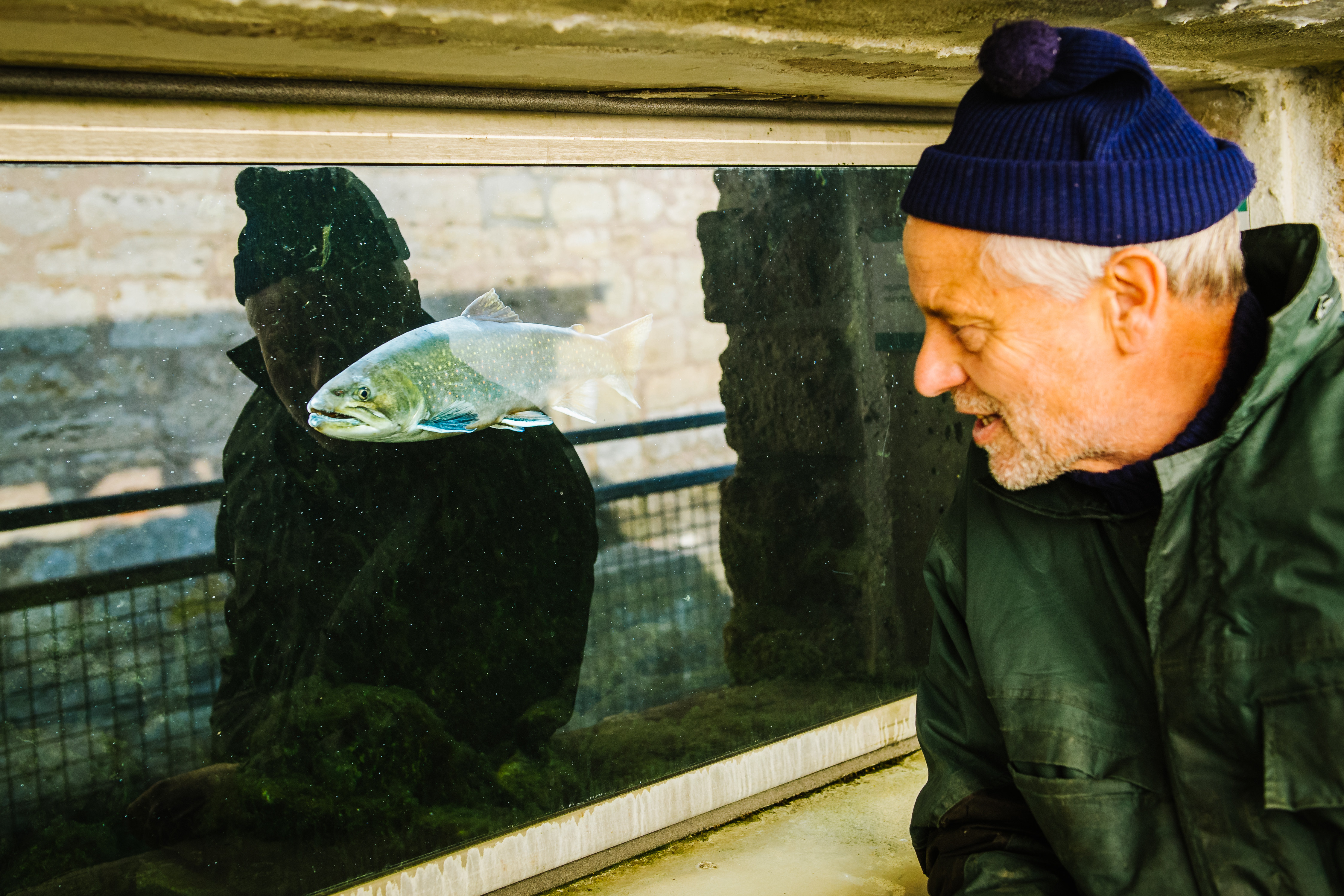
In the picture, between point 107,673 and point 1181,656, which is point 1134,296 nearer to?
point 1181,656

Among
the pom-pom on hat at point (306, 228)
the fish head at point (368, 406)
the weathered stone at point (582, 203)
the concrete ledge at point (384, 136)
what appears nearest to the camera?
the concrete ledge at point (384, 136)

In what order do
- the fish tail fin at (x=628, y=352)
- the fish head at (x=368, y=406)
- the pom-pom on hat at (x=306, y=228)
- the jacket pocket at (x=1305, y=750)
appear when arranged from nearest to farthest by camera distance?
1. the jacket pocket at (x=1305, y=750)
2. the pom-pom on hat at (x=306, y=228)
3. the fish head at (x=368, y=406)
4. the fish tail fin at (x=628, y=352)

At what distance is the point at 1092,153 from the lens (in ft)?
4.72

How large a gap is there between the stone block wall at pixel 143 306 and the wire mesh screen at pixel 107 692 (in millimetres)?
91

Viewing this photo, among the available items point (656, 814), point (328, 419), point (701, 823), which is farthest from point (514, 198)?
point (701, 823)

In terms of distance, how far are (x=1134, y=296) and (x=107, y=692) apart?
6.30ft

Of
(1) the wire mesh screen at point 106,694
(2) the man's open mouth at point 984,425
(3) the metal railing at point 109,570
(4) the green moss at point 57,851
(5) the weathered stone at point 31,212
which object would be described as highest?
(5) the weathered stone at point 31,212

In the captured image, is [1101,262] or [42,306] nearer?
[1101,262]

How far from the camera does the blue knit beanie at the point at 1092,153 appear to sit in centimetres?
144

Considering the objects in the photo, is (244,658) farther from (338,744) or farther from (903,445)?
(903,445)

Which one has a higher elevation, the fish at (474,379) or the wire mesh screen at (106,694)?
the fish at (474,379)

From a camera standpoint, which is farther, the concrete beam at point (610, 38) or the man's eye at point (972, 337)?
the man's eye at point (972, 337)

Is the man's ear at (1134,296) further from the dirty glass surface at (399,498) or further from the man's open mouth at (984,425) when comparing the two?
the dirty glass surface at (399,498)

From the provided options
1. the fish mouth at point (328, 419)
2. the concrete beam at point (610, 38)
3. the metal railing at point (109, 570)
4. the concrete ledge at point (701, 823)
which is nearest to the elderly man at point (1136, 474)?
the concrete beam at point (610, 38)
